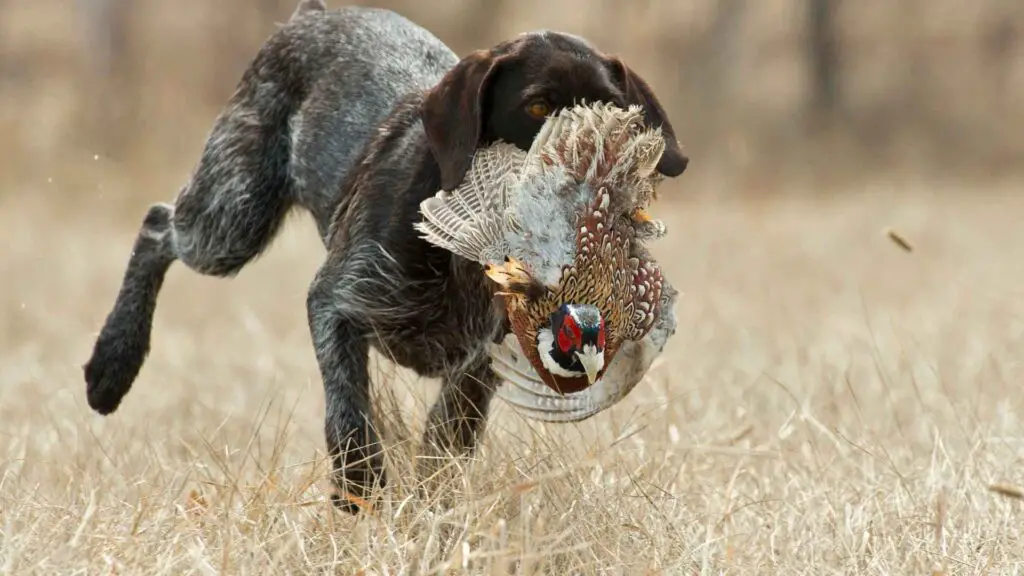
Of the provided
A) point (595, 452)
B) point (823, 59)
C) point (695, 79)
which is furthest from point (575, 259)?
point (823, 59)

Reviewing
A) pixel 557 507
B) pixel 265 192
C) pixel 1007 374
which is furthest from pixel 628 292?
pixel 1007 374

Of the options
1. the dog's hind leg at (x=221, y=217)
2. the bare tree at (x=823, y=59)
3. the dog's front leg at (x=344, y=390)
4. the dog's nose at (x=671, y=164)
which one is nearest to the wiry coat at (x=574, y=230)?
the dog's nose at (x=671, y=164)

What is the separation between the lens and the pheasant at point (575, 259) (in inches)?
110

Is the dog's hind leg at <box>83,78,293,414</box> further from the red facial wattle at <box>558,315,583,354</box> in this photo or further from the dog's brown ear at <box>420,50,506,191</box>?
the red facial wattle at <box>558,315,583,354</box>

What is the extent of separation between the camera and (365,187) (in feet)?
12.8

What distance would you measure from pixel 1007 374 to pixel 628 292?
3.41 m

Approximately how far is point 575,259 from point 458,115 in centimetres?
74

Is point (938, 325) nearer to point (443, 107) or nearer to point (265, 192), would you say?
point (265, 192)

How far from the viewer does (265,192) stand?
4750 mm

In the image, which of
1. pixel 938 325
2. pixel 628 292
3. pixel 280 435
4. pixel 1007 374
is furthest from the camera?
pixel 938 325

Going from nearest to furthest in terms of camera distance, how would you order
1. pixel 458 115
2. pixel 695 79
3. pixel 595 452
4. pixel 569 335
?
pixel 569 335
pixel 458 115
pixel 595 452
pixel 695 79

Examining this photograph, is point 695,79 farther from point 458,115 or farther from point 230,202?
point 458,115

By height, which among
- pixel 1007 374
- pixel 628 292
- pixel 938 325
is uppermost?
pixel 628 292

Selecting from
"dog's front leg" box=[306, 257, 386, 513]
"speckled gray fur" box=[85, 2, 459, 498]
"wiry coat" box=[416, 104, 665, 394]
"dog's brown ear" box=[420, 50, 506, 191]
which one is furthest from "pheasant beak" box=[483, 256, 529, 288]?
"speckled gray fur" box=[85, 2, 459, 498]
